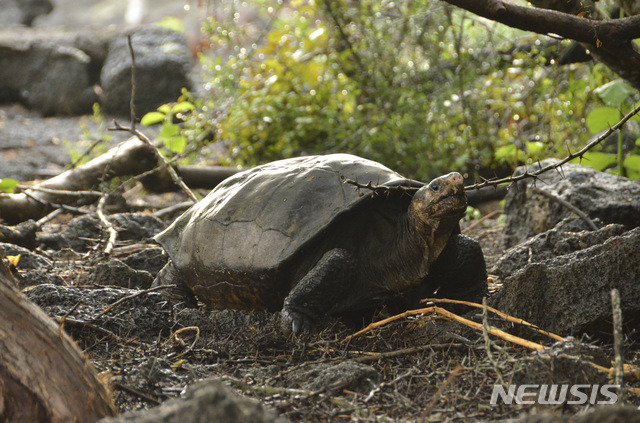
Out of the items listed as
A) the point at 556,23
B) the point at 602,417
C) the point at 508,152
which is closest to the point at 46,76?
the point at 508,152

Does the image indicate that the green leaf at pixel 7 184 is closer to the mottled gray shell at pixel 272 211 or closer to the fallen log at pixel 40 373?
the mottled gray shell at pixel 272 211

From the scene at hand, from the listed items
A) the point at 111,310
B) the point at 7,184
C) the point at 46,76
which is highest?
the point at 46,76

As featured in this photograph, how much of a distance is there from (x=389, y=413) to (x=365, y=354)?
549 millimetres

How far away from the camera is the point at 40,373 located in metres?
1.76

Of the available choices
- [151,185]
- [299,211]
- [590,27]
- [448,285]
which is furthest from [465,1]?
[151,185]

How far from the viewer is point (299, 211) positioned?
3.06 metres

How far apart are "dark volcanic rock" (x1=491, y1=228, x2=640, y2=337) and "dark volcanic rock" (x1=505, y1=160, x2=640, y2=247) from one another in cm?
139

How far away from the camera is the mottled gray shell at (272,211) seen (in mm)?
3018

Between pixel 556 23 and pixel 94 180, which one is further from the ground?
pixel 556 23

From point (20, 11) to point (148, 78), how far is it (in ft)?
25.5

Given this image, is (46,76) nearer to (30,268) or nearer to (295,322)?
(30,268)

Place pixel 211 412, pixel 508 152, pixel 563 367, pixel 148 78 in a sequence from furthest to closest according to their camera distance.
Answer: pixel 148 78, pixel 508 152, pixel 563 367, pixel 211 412

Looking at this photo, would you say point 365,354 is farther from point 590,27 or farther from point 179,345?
point 590,27

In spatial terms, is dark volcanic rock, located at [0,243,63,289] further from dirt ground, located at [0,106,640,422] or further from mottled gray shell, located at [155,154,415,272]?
mottled gray shell, located at [155,154,415,272]
